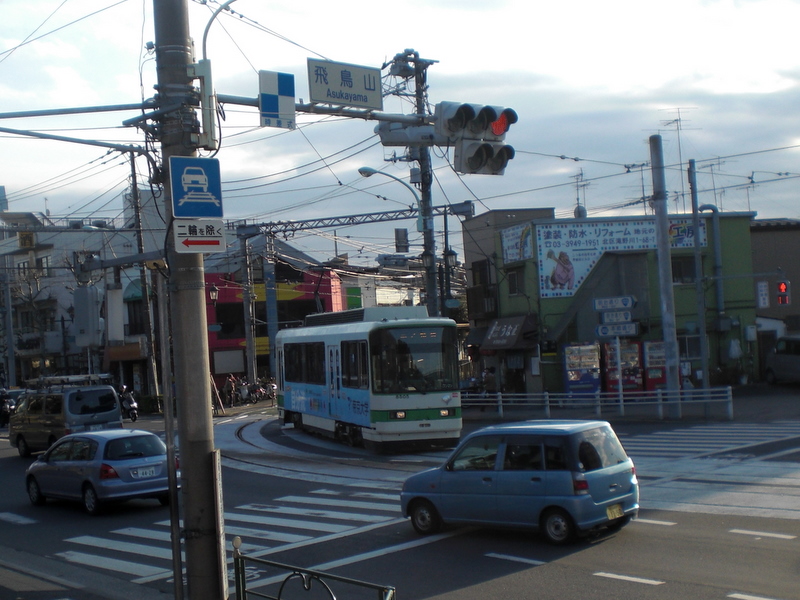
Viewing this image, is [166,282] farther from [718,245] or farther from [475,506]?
[718,245]

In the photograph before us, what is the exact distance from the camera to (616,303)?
2834cm

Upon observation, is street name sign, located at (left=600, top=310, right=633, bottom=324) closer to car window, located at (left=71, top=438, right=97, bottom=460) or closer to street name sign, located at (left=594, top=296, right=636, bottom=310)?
street name sign, located at (left=594, top=296, right=636, bottom=310)

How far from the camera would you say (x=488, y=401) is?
102 feet

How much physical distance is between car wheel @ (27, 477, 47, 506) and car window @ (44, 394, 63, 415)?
284 inches

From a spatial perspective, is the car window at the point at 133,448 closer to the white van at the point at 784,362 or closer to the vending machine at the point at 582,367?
the vending machine at the point at 582,367

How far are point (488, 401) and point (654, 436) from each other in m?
9.39

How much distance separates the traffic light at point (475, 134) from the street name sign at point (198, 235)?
4.56 meters

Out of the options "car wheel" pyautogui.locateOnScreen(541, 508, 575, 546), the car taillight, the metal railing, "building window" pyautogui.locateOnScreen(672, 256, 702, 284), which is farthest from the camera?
"building window" pyautogui.locateOnScreen(672, 256, 702, 284)

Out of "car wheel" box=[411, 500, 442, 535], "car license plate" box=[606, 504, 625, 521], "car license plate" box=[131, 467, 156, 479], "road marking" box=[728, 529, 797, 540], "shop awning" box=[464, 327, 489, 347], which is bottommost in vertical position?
"road marking" box=[728, 529, 797, 540]

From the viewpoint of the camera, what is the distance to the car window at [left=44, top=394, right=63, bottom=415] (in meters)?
24.1

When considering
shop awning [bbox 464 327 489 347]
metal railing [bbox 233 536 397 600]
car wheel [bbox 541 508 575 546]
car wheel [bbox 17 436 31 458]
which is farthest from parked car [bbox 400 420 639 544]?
shop awning [bbox 464 327 489 347]

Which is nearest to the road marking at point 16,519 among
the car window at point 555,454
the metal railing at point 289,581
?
the metal railing at point 289,581

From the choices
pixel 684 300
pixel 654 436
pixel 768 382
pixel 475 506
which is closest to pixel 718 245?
pixel 684 300

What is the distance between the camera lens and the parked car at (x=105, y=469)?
15.1 m
